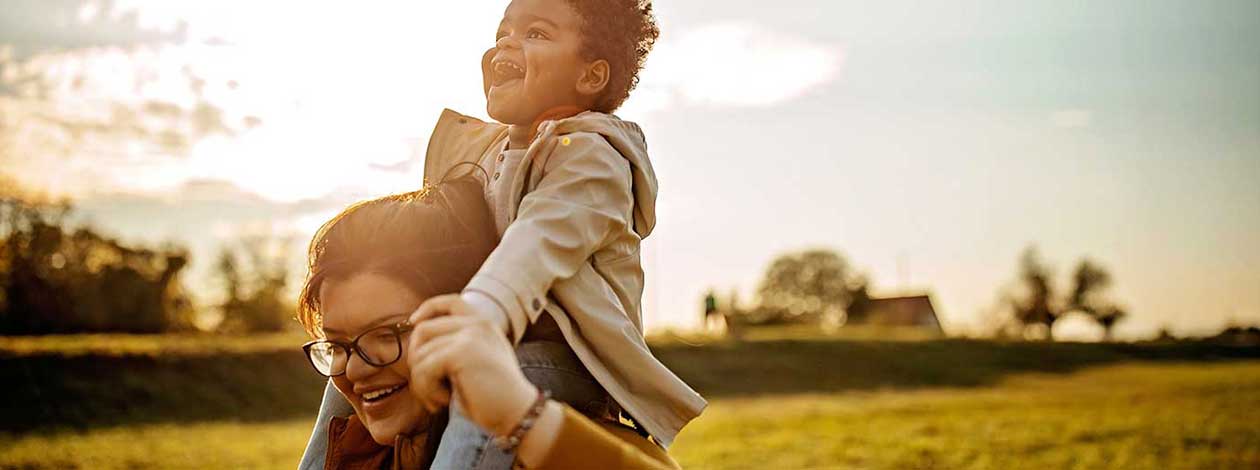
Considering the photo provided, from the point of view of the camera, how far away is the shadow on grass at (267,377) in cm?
2005

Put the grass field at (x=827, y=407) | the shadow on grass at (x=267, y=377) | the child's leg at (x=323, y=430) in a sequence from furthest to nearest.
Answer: the shadow on grass at (x=267, y=377)
the grass field at (x=827, y=407)
the child's leg at (x=323, y=430)

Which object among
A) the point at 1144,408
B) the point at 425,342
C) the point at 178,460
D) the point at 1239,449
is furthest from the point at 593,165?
the point at 1144,408

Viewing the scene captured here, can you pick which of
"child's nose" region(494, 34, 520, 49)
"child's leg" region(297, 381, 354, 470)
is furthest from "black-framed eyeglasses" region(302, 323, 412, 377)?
"child's nose" region(494, 34, 520, 49)

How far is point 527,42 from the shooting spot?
269 centimetres

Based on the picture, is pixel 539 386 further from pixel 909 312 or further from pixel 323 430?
pixel 909 312

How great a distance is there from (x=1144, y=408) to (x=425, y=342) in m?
16.8

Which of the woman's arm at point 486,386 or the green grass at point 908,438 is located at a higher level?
the woman's arm at point 486,386

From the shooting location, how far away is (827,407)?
2139 cm

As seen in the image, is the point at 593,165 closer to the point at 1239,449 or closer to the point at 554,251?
the point at 554,251

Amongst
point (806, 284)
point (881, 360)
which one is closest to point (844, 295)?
point (806, 284)

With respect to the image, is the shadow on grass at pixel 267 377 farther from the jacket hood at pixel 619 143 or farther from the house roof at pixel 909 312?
the house roof at pixel 909 312

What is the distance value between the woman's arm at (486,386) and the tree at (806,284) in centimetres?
6874

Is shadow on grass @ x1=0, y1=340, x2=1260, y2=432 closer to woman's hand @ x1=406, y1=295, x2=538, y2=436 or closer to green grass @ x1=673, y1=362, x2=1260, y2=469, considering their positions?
green grass @ x1=673, y1=362, x2=1260, y2=469

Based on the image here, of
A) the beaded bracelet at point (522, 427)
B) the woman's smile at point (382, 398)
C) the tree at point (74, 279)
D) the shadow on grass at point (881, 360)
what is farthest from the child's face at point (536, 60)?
the tree at point (74, 279)
